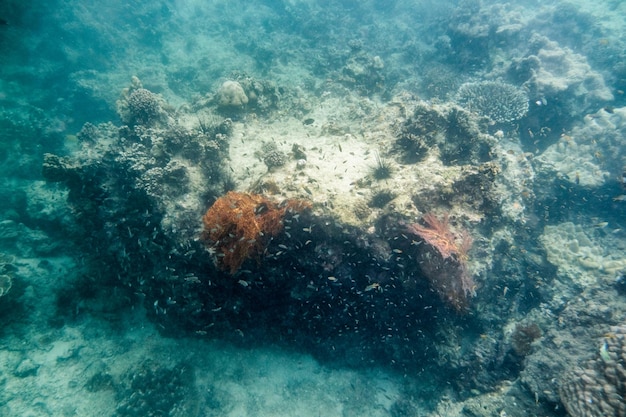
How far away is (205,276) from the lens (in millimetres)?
6320

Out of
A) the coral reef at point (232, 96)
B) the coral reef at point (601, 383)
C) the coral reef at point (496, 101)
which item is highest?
the coral reef at point (232, 96)

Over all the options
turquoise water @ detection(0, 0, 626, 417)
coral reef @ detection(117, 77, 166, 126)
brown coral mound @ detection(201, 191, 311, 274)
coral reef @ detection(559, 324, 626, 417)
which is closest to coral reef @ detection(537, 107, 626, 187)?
turquoise water @ detection(0, 0, 626, 417)

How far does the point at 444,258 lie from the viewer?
18.0 feet

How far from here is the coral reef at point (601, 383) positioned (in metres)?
4.73

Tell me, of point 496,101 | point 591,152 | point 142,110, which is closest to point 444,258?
point 496,101

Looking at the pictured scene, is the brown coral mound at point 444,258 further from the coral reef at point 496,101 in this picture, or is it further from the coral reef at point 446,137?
the coral reef at point 496,101

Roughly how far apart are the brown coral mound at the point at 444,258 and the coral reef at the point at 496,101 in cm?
787

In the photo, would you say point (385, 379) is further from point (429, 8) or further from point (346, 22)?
point (429, 8)

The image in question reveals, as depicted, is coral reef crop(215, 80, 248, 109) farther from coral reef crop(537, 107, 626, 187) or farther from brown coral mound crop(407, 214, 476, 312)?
coral reef crop(537, 107, 626, 187)

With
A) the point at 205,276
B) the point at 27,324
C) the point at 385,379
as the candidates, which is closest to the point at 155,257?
the point at 205,276

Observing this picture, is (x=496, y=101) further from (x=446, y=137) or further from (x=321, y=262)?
(x=321, y=262)

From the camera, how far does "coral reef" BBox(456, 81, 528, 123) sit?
1155 cm

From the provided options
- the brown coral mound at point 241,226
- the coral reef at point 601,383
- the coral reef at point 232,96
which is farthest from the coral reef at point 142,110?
the coral reef at point 601,383

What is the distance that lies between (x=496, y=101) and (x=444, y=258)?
9570 millimetres
